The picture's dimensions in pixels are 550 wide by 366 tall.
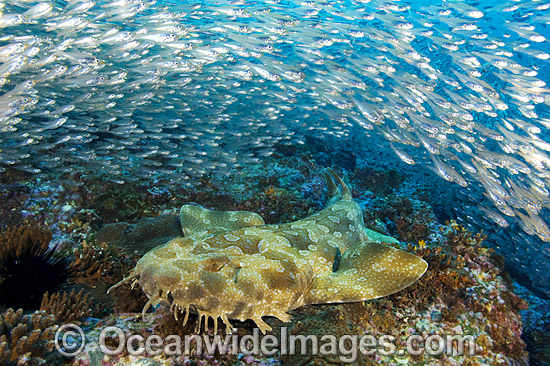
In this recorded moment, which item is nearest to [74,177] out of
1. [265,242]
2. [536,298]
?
[265,242]

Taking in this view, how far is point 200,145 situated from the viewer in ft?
35.9

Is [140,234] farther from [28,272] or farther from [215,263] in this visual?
[215,263]

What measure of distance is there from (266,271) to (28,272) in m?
3.44

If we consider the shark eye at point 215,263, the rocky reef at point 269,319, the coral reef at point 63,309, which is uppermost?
the shark eye at point 215,263

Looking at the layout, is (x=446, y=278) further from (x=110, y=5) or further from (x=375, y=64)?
(x=110, y=5)

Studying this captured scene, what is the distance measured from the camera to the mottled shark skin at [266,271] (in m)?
3.12

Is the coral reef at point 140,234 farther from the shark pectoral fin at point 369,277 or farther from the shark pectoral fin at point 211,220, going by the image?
the shark pectoral fin at point 369,277

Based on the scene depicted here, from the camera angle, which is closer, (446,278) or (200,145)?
(446,278)

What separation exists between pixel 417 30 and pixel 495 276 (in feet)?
33.4

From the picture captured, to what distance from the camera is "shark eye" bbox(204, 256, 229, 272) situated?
335 centimetres

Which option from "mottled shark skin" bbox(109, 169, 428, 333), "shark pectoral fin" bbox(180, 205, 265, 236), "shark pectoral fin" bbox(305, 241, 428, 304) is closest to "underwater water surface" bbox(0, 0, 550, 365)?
"shark pectoral fin" bbox(305, 241, 428, 304)

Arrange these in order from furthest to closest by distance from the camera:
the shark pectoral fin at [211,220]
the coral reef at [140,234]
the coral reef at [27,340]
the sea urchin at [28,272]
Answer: the coral reef at [140,234]
the shark pectoral fin at [211,220]
the sea urchin at [28,272]
the coral reef at [27,340]

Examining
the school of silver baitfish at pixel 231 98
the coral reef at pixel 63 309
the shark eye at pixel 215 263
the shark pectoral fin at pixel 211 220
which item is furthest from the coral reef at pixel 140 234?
the school of silver baitfish at pixel 231 98

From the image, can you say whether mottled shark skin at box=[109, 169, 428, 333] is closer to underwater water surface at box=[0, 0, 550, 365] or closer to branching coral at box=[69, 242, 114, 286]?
underwater water surface at box=[0, 0, 550, 365]
